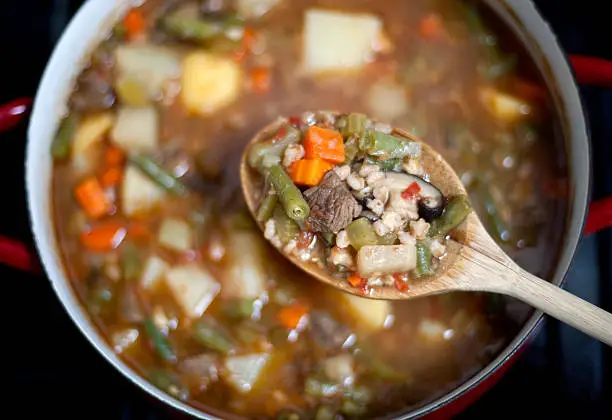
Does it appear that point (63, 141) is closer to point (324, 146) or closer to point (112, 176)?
point (112, 176)

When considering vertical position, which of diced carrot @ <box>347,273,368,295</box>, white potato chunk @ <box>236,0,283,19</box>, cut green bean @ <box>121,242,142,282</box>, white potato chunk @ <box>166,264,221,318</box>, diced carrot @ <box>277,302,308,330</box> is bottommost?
diced carrot @ <box>277,302,308,330</box>

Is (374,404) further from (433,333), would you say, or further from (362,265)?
(362,265)

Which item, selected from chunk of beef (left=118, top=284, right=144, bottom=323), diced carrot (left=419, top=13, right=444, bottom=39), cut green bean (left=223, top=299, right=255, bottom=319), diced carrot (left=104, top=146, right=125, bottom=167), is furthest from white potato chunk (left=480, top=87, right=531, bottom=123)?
chunk of beef (left=118, top=284, right=144, bottom=323)

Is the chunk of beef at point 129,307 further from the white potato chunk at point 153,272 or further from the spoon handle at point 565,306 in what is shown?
the spoon handle at point 565,306

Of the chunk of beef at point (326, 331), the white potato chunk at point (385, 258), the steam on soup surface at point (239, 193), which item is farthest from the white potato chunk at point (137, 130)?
the white potato chunk at point (385, 258)

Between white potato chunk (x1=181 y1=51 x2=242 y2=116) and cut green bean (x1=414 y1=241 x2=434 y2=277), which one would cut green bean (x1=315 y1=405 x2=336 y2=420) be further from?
white potato chunk (x1=181 y1=51 x2=242 y2=116)
